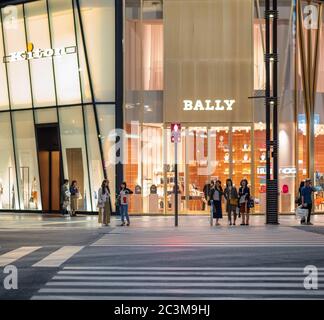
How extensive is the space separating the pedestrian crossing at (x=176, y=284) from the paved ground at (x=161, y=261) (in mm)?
15

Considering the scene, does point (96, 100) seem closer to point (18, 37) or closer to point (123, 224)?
point (18, 37)

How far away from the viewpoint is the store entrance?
40.4m

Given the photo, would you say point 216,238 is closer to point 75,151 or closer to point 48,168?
point 75,151

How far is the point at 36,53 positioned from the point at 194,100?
8.63 metres

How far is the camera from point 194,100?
37031mm

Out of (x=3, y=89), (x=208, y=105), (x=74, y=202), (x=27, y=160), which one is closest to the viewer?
(x=74, y=202)

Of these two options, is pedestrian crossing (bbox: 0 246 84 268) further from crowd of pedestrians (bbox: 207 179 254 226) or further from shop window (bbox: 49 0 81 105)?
shop window (bbox: 49 0 81 105)

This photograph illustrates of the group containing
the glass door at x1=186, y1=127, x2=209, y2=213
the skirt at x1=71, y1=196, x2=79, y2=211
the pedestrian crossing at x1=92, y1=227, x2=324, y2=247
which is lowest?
the pedestrian crossing at x1=92, y1=227, x2=324, y2=247

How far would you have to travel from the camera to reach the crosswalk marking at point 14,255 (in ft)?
55.2

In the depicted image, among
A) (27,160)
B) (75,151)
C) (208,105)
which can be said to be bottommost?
(27,160)

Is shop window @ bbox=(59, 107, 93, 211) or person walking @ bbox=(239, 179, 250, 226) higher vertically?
shop window @ bbox=(59, 107, 93, 211)

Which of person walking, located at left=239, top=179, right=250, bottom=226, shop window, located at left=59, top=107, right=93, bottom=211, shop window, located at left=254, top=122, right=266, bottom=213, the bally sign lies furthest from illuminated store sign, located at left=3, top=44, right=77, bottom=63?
person walking, located at left=239, top=179, right=250, bottom=226

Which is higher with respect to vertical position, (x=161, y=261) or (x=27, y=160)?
(x=27, y=160)

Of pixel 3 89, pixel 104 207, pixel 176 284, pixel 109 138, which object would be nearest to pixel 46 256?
pixel 176 284
